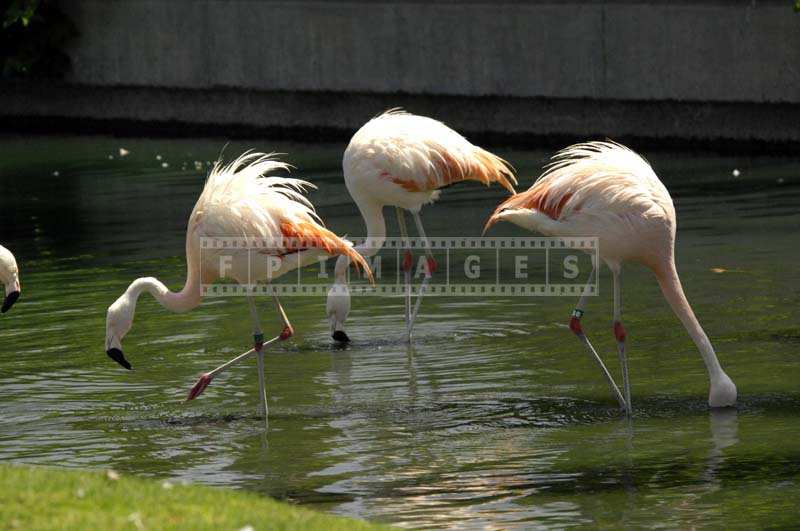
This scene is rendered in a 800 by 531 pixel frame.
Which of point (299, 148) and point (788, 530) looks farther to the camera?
point (299, 148)

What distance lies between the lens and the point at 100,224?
1512 centimetres

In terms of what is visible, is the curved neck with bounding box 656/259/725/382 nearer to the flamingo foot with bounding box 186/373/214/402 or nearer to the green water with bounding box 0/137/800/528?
the green water with bounding box 0/137/800/528

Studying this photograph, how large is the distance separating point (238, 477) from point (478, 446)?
1.17 m

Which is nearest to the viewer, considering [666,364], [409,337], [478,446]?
[478,446]

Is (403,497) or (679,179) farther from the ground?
(679,179)

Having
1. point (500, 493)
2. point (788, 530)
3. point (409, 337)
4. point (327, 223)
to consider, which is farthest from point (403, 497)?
point (327, 223)

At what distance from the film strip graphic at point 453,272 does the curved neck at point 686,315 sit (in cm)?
116

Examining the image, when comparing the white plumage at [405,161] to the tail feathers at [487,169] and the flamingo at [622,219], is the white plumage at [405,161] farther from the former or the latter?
the flamingo at [622,219]

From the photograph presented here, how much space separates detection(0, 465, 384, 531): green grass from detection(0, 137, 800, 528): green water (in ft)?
2.07

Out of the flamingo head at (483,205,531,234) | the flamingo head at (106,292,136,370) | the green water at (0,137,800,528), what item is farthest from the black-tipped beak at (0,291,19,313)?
the flamingo head at (483,205,531,234)

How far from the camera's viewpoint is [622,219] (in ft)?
26.5

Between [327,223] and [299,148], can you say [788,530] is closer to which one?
[327,223]

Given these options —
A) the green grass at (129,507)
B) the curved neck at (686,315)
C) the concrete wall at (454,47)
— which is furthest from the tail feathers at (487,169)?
the concrete wall at (454,47)

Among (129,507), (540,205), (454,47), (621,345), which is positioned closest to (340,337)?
(540,205)
